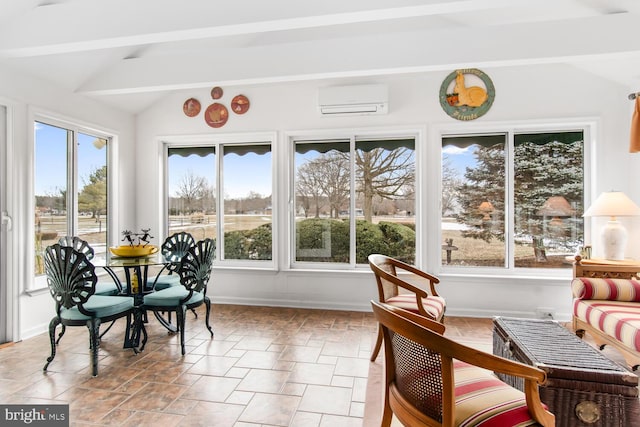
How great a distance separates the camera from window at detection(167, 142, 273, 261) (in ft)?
15.8

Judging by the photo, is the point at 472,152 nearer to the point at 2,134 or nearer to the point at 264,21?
the point at 264,21

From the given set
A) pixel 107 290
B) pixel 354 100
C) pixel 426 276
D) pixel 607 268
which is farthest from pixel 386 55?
pixel 107 290

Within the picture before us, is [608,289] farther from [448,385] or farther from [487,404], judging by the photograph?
[448,385]

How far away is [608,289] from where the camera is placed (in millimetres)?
3031

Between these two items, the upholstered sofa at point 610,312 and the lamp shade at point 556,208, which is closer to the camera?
the upholstered sofa at point 610,312

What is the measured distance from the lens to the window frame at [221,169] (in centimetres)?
462

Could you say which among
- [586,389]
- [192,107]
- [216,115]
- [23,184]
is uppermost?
[192,107]

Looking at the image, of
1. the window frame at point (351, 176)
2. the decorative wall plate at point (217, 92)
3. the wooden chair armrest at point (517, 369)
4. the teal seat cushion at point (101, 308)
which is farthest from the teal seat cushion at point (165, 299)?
the decorative wall plate at point (217, 92)

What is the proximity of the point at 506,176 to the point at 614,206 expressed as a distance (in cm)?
109

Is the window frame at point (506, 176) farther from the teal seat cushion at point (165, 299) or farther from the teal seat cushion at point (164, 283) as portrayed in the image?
the teal seat cushion at point (164, 283)

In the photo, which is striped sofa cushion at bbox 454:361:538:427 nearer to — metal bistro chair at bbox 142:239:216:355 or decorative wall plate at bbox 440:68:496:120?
metal bistro chair at bbox 142:239:216:355

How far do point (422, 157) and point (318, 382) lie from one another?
9.16ft
